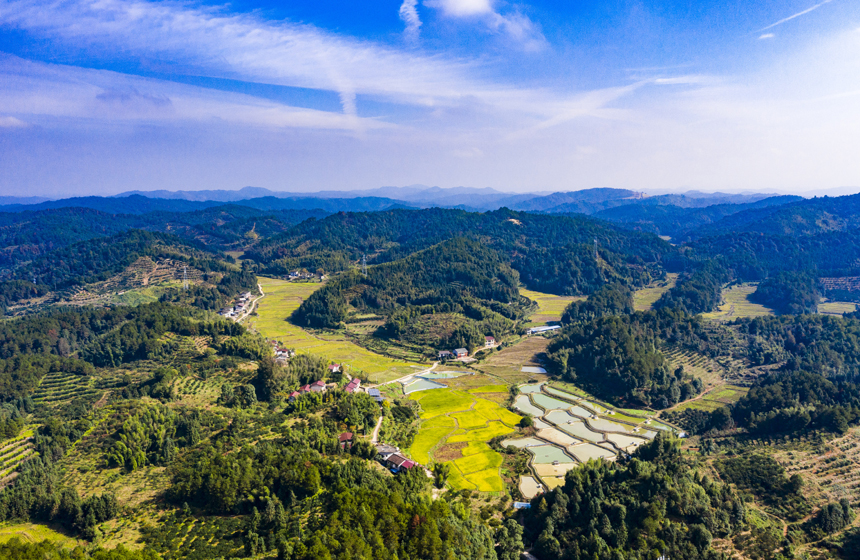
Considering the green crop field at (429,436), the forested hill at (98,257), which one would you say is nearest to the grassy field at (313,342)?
the green crop field at (429,436)

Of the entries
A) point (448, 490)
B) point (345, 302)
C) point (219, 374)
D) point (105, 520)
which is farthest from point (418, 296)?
point (105, 520)

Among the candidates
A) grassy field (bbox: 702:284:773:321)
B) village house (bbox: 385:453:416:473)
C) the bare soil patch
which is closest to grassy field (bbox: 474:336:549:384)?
the bare soil patch

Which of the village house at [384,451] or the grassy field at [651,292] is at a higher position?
the grassy field at [651,292]

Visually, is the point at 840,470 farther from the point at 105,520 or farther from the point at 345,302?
the point at 345,302

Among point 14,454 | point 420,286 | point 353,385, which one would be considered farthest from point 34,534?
point 420,286

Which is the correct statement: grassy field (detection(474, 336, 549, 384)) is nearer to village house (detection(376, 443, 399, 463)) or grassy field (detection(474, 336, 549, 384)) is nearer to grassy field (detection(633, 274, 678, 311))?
village house (detection(376, 443, 399, 463))

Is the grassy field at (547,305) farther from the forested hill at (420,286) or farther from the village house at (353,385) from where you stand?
the village house at (353,385)
